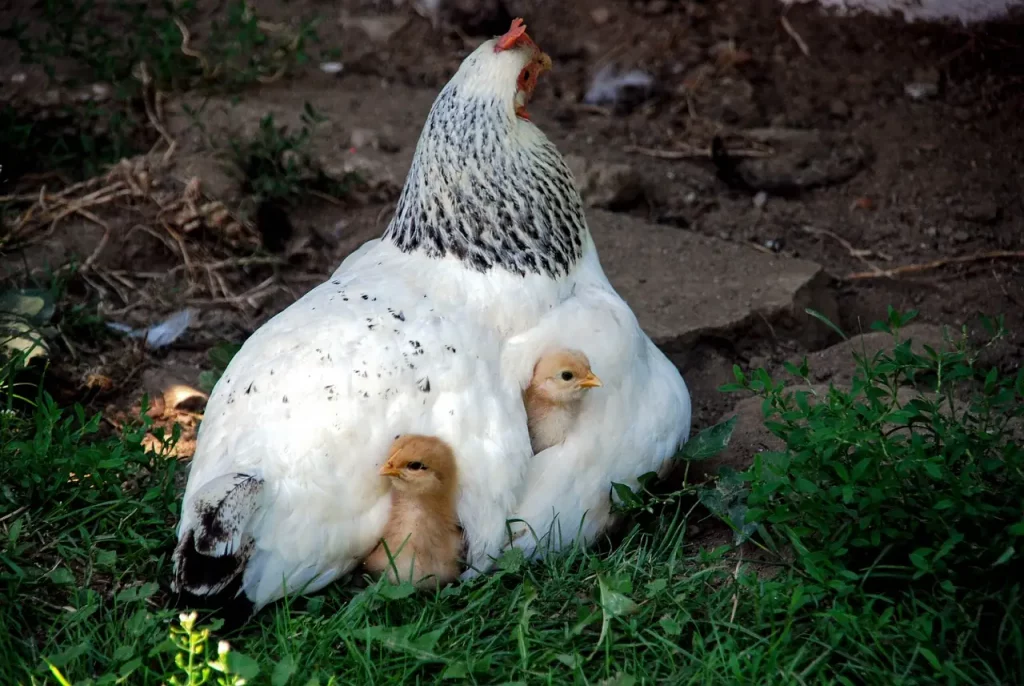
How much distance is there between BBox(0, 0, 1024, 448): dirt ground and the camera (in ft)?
14.0

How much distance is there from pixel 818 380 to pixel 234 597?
87.9 inches

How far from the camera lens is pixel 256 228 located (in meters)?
4.58

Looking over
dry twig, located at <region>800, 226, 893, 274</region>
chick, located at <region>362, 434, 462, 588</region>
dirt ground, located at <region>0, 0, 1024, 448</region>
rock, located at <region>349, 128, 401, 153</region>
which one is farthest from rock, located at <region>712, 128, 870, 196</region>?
chick, located at <region>362, 434, 462, 588</region>

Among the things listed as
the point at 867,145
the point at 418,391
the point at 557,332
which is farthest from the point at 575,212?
the point at 867,145

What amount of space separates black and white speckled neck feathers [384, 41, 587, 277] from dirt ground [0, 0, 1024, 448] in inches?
42.4

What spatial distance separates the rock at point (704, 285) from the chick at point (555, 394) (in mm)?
1073

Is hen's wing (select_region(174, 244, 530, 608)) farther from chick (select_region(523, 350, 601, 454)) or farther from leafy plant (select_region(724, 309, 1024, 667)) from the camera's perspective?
leafy plant (select_region(724, 309, 1024, 667))

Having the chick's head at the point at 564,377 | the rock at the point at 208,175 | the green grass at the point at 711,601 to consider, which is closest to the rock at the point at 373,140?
the rock at the point at 208,175

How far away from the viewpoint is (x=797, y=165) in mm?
Result: 4930

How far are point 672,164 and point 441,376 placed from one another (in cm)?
274

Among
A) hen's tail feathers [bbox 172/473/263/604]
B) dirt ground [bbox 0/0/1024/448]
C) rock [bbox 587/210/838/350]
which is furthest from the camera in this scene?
dirt ground [bbox 0/0/1024/448]

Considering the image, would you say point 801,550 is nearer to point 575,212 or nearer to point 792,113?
point 575,212

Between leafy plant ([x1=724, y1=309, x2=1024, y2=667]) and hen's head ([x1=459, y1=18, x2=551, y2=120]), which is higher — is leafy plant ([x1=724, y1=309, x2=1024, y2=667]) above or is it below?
below

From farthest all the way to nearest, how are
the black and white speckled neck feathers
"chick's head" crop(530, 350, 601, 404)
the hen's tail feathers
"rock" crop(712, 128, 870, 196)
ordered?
"rock" crop(712, 128, 870, 196) < the black and white speckled neck feathers < "chick's head" crop(530, 350, 601, 404) < the hen's tail feathers
